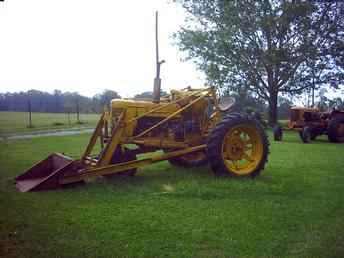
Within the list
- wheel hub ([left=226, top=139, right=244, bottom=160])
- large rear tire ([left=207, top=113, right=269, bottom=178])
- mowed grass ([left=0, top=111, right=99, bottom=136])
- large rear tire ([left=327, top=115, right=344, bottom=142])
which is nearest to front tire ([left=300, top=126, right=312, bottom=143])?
large rear tire ([left=327, top=115, right=344, bottom=142])

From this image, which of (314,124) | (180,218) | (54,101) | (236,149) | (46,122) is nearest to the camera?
(180,218)

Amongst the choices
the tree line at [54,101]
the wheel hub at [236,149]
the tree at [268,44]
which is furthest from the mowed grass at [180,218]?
the tree at [268,44]

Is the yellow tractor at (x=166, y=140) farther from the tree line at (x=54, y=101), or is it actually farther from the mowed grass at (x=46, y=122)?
the mowed grass at (x=46, y=122)

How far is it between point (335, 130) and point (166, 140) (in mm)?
10149

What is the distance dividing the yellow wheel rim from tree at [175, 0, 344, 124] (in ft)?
49.6

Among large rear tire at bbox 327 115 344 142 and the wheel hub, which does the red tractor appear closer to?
large rear tire at bbox 327 115 344 142

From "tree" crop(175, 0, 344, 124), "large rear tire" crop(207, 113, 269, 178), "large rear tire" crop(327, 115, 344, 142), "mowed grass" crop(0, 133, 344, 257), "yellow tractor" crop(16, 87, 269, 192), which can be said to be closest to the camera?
"mowed grass" crop(0, 133, 344, 257)

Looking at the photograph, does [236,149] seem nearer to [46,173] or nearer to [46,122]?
[46,173]

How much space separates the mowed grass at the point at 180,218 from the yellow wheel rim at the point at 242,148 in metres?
0.36

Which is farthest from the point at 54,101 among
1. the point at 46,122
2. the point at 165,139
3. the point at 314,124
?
the point at 165,139

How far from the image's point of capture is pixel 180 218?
14.5ft

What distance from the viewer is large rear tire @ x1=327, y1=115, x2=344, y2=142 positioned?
15047 millimetres

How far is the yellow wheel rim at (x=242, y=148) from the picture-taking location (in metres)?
6.89

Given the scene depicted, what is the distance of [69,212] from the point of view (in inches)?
182
